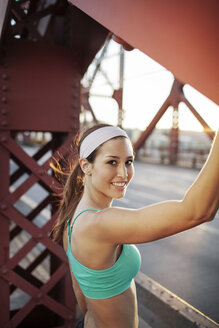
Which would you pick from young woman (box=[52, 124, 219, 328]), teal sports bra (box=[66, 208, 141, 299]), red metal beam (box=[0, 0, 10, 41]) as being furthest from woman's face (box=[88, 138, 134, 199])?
red metal beam (box=[0, 0, 10, 41])

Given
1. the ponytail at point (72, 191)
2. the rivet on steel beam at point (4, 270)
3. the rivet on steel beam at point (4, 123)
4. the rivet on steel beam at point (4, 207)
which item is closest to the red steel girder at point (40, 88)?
the rivet on steel beam at point (4, 123)

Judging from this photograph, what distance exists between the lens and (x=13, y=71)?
228cm

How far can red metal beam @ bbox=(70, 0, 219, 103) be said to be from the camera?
70cm

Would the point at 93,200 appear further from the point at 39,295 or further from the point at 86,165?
the point at 39,295

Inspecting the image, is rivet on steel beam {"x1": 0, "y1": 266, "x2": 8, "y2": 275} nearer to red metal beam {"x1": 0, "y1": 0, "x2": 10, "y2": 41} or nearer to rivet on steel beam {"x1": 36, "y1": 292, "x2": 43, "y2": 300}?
rivet on steel beam {"x1": 36, "y1": 292, "x2": 43, "y2": 300}

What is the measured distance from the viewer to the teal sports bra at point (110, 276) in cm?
124

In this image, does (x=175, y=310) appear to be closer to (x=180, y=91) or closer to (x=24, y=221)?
(x=24, y=221)

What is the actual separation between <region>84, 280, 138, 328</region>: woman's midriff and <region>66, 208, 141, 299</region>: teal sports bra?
0.12ft

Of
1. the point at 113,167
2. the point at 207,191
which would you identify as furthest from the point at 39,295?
the point at 207,191

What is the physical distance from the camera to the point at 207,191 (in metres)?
0.78

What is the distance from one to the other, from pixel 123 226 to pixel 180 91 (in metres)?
3.17

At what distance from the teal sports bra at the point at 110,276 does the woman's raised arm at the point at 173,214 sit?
0.23 metres

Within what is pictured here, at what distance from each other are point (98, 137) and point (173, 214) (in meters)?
0.56

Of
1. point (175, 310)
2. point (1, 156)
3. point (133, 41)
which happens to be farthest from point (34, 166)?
point (175, 310)
